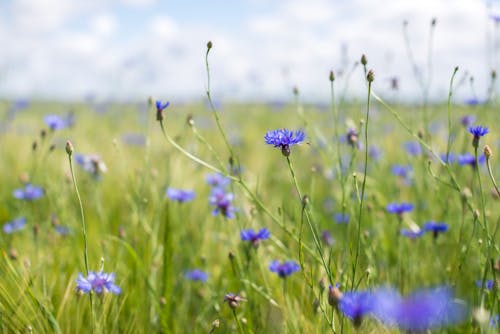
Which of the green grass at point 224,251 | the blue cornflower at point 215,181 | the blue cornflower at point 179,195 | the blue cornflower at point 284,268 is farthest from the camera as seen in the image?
the blue cornflower at point 215,181

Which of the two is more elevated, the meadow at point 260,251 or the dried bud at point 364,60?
the dried bud at point 364,60

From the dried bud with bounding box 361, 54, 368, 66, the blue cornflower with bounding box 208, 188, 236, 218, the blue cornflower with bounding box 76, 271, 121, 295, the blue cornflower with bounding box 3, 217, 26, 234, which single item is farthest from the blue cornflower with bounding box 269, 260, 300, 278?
the blue cornflower with bounding box 3, 217, 26, 234

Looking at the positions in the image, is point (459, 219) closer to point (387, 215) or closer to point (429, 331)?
point (387, 215)

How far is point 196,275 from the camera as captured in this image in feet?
5.46

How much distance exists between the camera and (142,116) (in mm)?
7875

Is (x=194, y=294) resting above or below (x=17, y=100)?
below

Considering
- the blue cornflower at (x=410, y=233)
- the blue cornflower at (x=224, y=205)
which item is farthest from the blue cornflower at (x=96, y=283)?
the blue cornflower at (x=410, y=233)

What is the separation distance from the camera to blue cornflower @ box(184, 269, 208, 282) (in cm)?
163

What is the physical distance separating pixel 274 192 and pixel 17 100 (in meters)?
2.70

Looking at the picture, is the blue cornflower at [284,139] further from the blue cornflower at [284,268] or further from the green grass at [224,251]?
the blue cornflower at [284,268]

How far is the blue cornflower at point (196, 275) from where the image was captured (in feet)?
5.35

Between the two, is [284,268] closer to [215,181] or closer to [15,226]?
[215,181]

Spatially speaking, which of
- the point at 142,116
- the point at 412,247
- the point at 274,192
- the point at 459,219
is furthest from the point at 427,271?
the point at 142,116

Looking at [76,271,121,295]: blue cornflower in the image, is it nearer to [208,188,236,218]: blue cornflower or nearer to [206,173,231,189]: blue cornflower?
[208,188,236,218]: blue cornflower
